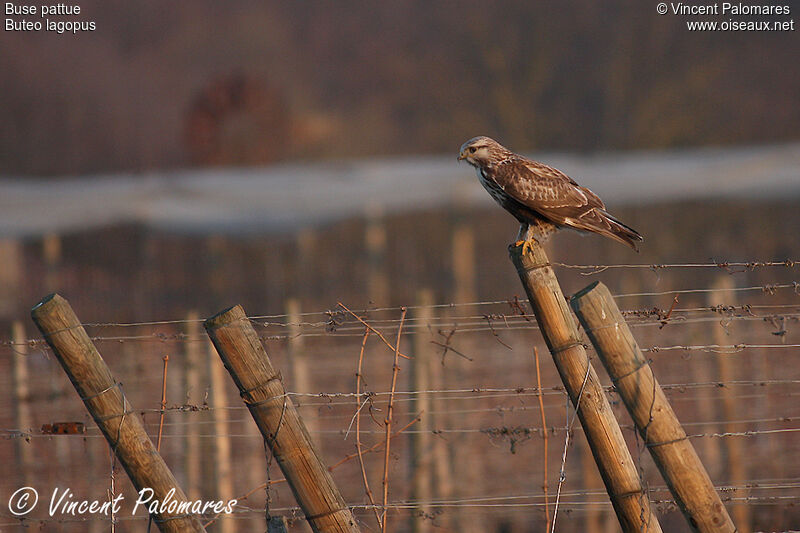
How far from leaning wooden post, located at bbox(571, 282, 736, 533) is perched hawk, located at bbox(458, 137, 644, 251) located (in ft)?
4.40

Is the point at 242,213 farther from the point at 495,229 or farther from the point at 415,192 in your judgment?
the point at 495,229

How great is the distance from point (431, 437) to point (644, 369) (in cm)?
381

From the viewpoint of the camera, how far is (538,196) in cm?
493

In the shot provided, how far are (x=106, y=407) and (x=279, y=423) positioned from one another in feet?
2.49

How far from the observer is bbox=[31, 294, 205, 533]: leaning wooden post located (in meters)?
3.88

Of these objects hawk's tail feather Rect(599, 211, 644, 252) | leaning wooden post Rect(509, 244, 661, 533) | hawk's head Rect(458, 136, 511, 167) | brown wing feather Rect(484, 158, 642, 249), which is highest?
hawk's head Rect(458, 136, 511, 167)

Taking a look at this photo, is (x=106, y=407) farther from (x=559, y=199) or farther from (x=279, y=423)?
(x=559, y=199)

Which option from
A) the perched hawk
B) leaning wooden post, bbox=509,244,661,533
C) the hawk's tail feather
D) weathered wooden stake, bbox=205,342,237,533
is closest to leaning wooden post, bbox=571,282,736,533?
leaning wooden post, bbox=509,244,661,533

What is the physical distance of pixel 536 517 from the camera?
8188 millimetres

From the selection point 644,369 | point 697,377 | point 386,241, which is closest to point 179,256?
point 386,241

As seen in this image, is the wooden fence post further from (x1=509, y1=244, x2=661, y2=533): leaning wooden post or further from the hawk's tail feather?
(x1=509, y1=244, x2=661, y2=533): leaning wooden post
